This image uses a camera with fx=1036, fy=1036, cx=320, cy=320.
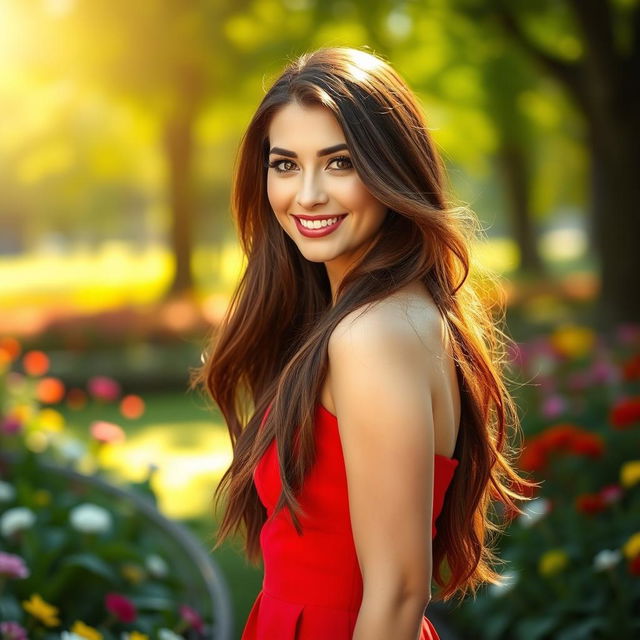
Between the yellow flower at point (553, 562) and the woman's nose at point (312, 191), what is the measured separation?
2.62m

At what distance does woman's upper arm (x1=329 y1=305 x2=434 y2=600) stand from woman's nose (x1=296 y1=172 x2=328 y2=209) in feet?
1.01

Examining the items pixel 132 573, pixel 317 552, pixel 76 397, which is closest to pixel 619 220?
pixel 76 397

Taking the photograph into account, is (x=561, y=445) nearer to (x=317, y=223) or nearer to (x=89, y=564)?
(x=89, y=564)

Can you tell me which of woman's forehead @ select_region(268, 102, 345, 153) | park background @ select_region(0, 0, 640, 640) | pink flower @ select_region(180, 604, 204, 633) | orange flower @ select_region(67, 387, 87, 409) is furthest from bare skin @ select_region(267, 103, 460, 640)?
orange flower @ select_region(67, 387, 87, 409)

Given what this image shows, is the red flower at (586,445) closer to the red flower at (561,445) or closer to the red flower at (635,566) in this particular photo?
the red flower at (561,445)

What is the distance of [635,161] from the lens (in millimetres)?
10820

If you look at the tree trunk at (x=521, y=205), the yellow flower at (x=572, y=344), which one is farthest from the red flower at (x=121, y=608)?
the tree trunk at (x=521, y=205)

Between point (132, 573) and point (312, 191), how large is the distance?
103 inches

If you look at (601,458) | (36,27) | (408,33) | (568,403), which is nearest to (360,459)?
(601,458)

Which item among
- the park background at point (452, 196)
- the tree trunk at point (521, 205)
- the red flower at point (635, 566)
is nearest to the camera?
the red flower at point (635, 566)

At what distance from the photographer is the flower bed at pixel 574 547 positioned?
398cm

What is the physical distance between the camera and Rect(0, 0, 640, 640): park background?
4469mm

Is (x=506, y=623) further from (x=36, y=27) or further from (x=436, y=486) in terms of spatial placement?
(x=36, y=27)

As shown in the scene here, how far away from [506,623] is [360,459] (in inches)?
114
